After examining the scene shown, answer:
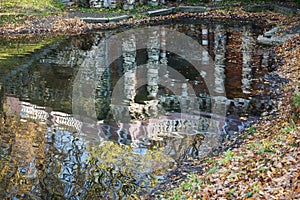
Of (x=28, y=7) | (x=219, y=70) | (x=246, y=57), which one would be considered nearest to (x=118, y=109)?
(x=219, y=70)

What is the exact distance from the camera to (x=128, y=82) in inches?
601

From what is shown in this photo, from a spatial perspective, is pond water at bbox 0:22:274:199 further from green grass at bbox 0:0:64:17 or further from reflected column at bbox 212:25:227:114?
green grass at bbox 0:0:64:17

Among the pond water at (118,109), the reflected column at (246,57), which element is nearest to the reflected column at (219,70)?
the pond water at (118,109)

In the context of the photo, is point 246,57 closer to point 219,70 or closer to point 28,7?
point 219,70

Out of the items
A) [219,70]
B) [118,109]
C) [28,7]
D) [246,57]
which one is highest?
[28,7]

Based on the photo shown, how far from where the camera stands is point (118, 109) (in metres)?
12.9

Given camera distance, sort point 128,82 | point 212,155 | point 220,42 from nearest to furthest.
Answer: point 212,155 → point 128,82 → point 220,42

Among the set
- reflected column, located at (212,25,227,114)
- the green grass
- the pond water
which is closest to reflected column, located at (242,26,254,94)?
the pond water

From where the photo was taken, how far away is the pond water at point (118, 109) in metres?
9.12

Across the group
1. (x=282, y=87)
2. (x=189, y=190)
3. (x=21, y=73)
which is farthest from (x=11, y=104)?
(x=282, y=87)

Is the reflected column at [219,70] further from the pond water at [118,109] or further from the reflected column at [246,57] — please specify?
the reflected column at [246,57]

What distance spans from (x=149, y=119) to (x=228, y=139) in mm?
2401

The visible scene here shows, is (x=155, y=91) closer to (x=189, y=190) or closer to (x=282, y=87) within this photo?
(x=282, y=87)

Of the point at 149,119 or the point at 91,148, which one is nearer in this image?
the point at 91,148
